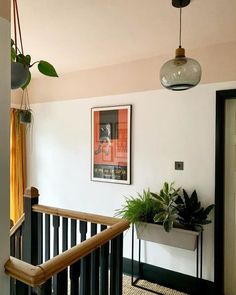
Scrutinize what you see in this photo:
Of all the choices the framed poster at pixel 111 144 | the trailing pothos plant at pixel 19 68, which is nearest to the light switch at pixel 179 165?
the framed poster at pixel 111 144

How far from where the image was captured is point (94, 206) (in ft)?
10.3

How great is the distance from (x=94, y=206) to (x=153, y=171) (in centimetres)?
93

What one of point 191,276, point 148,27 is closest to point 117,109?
point 148,27

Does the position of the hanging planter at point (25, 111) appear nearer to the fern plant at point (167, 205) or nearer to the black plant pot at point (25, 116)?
the black plant pot at point (25, 116)

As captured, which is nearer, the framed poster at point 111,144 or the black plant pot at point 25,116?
the framed poster at point 111,144

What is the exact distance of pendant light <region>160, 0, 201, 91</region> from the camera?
5.53 feet

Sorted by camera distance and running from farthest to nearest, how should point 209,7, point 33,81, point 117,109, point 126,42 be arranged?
point 33,81, point 117,109, point 126,42, point 209,7

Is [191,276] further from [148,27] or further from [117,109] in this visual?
[148,27]

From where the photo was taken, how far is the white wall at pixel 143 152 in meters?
2.47

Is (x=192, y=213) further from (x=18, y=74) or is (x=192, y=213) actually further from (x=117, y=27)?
(x=18, y=74)

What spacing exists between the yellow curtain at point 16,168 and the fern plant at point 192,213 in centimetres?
232

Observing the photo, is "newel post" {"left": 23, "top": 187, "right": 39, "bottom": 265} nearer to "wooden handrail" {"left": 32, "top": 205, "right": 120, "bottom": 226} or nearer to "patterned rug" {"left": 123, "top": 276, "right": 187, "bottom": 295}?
"wooden handrail" {"left": 32, "top": 205, "right": 120, "bottom": 226}

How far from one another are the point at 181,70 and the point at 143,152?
125 cm

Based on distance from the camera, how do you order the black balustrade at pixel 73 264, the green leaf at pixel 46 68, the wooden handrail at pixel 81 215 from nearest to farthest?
the black balustrade at pixel 73 264
the green leaf at pixel 46 68
the wooden handrail at pixel 81 215
